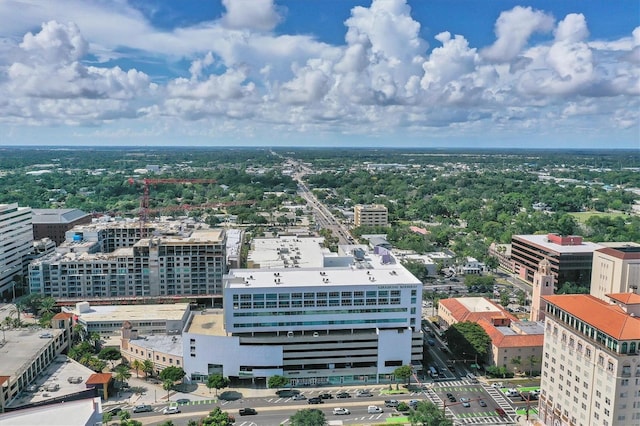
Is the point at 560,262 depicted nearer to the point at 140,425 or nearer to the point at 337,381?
the point at 337,381

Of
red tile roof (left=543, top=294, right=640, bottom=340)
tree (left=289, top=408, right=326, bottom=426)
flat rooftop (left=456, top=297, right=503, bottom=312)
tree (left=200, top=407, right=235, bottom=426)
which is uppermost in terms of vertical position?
red tile roof (left=543, top=294, right=640, bottom=340)

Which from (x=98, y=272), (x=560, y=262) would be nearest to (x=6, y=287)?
(x=98, y=272)

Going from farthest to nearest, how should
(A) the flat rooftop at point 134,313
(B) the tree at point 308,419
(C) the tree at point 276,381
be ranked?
(A) the flat rooftop at point 134,313, (C) the tree at point 276,381, (B) the tree at point 308,419

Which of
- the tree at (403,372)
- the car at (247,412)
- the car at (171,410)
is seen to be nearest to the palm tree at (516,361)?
the tree at (403,372)

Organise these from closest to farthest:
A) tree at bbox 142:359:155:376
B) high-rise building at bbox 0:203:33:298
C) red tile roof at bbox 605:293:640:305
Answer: red tile roof at bbox 605:293:640:305 < tree at bbox 142:359:155:376 < high-rise building at bbox 0:203:33:298

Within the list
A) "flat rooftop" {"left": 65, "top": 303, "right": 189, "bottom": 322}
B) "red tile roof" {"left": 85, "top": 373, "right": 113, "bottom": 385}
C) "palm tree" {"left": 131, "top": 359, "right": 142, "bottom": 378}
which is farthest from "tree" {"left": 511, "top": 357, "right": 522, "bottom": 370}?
"red tile roof" {"left": 85, "top": 373, "right": 113, "bottom": 385}

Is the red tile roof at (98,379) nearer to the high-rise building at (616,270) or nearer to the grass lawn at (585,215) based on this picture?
the high-rise building at (616,270)

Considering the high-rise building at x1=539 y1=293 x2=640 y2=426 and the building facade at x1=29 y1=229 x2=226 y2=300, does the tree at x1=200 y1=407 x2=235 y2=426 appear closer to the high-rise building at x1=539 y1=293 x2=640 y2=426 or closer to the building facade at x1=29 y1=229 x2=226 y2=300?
the high-rise building at x1=539 y1=293 x2=640 y2=426
